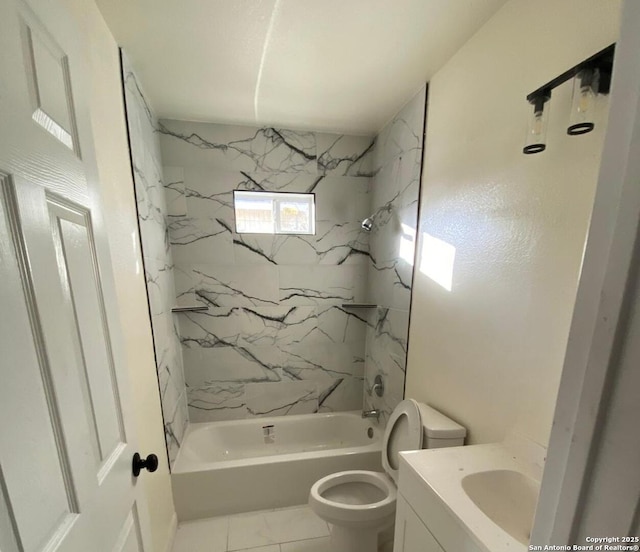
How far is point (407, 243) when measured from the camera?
1720mm

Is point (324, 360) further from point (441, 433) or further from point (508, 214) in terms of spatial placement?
A: point (508, 214)

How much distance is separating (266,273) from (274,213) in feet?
1.63

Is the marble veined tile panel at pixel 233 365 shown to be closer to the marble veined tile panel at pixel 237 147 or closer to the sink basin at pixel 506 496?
the marble veined tile panel at pixel 237 147

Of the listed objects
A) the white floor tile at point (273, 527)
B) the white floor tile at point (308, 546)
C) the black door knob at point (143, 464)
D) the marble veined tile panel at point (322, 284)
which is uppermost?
the marble veined tile panel at point (322, 284)

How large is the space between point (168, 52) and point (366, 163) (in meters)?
1.48

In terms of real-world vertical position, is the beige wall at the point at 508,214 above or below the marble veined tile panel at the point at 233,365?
above

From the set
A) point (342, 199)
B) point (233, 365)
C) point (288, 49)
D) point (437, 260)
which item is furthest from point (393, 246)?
point (233, 365)

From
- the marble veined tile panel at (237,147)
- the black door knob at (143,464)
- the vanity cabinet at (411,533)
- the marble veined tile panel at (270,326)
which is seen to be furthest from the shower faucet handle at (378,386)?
the marble veined tile panel at (237,147)

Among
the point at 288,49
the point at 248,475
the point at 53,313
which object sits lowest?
the point at 248,475

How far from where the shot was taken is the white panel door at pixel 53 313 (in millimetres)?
417

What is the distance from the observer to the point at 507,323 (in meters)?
1.02

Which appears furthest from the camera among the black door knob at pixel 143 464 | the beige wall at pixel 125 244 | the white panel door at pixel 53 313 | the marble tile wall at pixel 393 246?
the marble tile wall at pixel 393 246

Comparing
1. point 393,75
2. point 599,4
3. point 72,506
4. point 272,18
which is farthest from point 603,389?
point 393,75

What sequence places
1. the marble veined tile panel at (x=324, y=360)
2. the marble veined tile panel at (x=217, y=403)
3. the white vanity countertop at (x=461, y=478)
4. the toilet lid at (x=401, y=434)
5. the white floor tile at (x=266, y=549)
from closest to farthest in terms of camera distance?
the white vanity countertop at (x=461, y=478) < the toilet lid at (x=401, y=434) < the white floor tile at (x=266, y=549) < the marble veined tile panel at (x=217, y=403) < the marble veined tile panel at (x=324, y=360)
